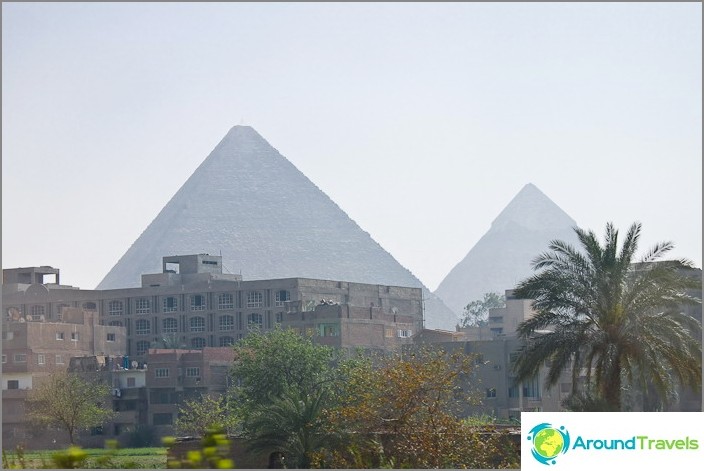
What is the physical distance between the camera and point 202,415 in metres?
79.8

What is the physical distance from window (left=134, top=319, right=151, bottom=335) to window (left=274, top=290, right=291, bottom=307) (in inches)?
444

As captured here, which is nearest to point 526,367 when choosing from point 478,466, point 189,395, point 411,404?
point 411,404

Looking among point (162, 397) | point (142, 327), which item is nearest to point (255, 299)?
point (142, 327)

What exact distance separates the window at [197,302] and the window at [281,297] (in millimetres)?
6413

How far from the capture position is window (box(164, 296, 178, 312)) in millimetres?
115562

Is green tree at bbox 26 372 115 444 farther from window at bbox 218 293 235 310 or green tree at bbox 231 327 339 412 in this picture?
window at bbox 218 293 235 310

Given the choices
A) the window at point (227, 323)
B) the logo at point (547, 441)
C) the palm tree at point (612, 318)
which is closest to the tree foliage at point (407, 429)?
the palm tree at point (612, 318)

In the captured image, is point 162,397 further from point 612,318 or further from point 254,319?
point 612,318

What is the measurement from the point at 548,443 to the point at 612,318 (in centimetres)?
1376

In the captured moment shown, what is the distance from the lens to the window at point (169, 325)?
376 ft

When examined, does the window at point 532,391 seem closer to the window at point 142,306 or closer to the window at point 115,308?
the window at point 142,306

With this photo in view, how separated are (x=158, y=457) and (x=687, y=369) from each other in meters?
43.4

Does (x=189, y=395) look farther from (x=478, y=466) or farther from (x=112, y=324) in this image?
(x=478, y=466)

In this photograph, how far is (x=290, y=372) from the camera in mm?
67875
